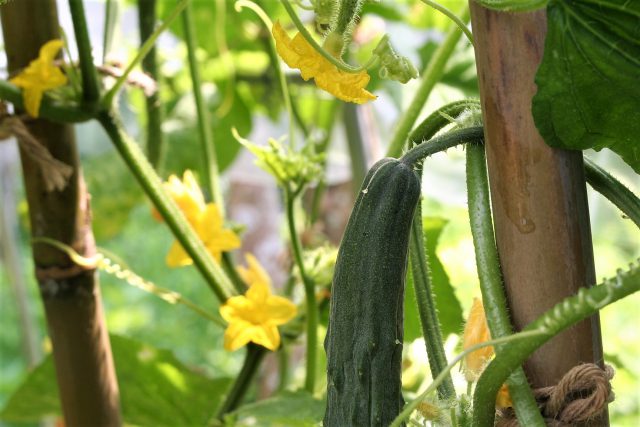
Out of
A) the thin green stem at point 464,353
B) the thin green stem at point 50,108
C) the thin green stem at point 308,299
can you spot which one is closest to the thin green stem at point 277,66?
the thin green stem at point 308,299

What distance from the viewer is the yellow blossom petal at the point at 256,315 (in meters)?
0.77

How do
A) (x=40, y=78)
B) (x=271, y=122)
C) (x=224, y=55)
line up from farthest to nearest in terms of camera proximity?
1. (x=271, y=122)
2. (x=224, y=55)
3. (x=40, y=78)

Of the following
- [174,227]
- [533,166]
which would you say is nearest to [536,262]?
[533,166]

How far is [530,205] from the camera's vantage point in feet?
1.69

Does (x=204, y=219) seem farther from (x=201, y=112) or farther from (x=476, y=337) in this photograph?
(x=476, y=337)

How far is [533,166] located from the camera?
20.2 inches

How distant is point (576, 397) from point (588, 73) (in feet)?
0.59

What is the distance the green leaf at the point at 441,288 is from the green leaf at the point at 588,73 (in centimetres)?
35

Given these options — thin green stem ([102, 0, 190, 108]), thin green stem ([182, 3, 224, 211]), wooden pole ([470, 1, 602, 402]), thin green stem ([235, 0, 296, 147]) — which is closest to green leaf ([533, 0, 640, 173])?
wooden pole ([470, 1, 602, 402])

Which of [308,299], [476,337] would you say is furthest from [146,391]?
[476,337]

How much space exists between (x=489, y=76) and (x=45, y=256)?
505 mm

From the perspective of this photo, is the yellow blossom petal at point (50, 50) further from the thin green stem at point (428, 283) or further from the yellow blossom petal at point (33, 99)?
the thin green stem at point (428, 283)

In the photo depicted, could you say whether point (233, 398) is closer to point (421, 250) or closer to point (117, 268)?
point (117, 268)

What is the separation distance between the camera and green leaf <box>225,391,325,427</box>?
77 centimetres
